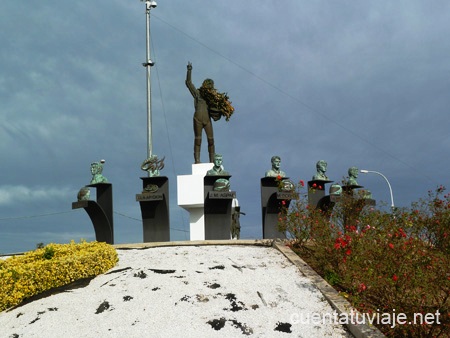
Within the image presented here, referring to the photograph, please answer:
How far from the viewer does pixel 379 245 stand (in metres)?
9.14

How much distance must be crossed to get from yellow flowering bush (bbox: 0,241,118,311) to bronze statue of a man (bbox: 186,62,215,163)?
27.6ft

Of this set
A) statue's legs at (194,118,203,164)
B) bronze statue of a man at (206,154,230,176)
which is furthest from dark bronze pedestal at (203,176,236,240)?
statue's legs at (194,118,203,164)

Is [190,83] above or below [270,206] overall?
above

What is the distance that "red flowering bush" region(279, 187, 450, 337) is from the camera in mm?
7324

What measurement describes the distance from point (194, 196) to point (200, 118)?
311 centimetres

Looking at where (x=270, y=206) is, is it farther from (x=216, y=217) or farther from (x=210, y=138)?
(x=210, y=138)

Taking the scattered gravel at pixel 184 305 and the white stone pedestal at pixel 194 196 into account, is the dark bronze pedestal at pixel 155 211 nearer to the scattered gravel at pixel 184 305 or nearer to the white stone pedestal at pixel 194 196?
the white stone pedestal at pixel 194 196

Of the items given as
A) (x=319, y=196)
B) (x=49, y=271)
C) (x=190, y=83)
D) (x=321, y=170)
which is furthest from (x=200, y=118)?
(x=49, y=271)

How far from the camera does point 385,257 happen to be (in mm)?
8523

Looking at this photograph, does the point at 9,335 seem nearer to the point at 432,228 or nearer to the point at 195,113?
the point at 432,228

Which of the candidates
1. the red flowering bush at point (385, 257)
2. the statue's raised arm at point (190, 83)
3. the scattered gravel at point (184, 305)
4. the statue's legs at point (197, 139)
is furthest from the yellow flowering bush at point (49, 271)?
the statue's raised arm at point (190, 83)

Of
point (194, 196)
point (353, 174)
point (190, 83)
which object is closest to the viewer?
point (353, 174)

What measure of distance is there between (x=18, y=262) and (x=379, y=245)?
808cm

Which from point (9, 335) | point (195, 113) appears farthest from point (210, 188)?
point (9, 335)
